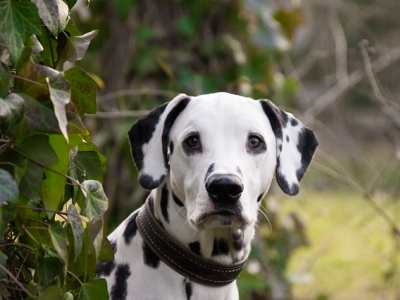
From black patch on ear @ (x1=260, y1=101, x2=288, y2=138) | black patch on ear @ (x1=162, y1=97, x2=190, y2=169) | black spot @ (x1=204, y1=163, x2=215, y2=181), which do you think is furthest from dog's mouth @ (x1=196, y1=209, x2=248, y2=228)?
black patch on ear @ (x1=260, y1=101, x2=288, y2=138)

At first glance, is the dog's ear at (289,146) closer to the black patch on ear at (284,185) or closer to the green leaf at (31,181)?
the black patch on ear at (284,185)

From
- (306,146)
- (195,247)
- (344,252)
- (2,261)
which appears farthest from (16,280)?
(344,252)

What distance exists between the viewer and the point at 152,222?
393 cm

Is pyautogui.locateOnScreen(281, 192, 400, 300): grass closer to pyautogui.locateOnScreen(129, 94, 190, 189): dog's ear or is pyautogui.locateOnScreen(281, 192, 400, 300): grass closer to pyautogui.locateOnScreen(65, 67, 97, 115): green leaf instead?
pyautogui.locateOnScreen(129, 94, 190, 189): dog's ear

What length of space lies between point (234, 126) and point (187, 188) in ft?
0.85

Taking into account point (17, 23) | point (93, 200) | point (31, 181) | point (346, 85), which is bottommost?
point (346, 85)

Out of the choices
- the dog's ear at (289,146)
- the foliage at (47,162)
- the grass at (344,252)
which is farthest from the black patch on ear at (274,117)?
the grass at (344,252)

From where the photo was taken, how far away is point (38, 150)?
3.04 meters

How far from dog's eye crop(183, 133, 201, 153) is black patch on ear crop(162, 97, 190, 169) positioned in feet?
0.48

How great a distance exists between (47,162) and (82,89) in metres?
0.29

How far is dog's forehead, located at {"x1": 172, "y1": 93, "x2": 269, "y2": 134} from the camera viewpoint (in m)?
3.78

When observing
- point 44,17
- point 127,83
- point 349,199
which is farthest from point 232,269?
point 349,199

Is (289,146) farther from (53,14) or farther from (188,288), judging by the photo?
(53,14)

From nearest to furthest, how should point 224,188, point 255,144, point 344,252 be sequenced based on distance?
point 224,188, point 255,144, point 344,252
